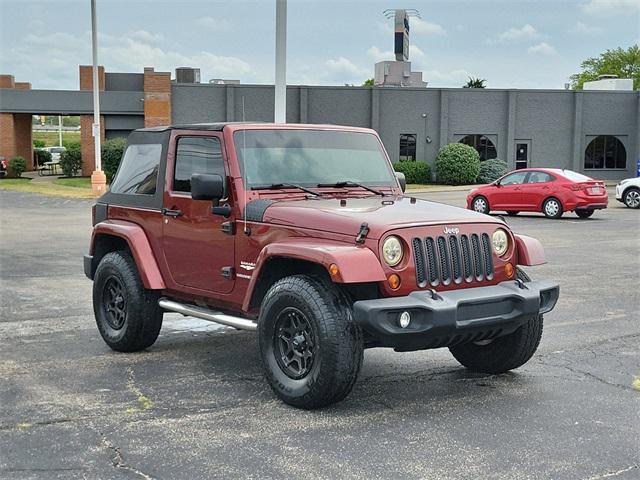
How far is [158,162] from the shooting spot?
7.63 metres

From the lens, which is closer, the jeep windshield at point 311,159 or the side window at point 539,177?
the jeep windshield at point 311,159

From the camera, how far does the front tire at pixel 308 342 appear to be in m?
5.55

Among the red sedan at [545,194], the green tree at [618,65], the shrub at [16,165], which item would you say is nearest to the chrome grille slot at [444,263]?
the red sedan at [545,194]

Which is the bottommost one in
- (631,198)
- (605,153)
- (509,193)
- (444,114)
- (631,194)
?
(631,198)

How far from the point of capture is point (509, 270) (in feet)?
20.7

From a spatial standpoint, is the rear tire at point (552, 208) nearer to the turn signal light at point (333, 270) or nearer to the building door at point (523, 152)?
the turn signal light at point (333, 270)

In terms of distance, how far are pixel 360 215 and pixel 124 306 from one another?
2.74 m

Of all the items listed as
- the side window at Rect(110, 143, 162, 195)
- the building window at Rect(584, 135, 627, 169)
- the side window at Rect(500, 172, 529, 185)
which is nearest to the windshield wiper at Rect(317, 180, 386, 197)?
the side window at Rect(110, 143, 162, 195)

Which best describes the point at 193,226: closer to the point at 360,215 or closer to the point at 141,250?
the point at 141,250

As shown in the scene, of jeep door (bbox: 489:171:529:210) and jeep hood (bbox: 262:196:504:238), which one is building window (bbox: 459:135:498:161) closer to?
jeep door (bbox: 489:171:529:210)

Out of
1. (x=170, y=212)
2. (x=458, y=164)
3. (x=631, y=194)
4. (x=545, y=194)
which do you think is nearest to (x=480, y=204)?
(x=545, y=194)

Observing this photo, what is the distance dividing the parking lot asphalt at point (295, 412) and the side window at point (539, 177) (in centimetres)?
1602

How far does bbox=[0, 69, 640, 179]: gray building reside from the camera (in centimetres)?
4575

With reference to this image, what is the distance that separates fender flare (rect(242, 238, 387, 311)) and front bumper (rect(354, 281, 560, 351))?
188mm
